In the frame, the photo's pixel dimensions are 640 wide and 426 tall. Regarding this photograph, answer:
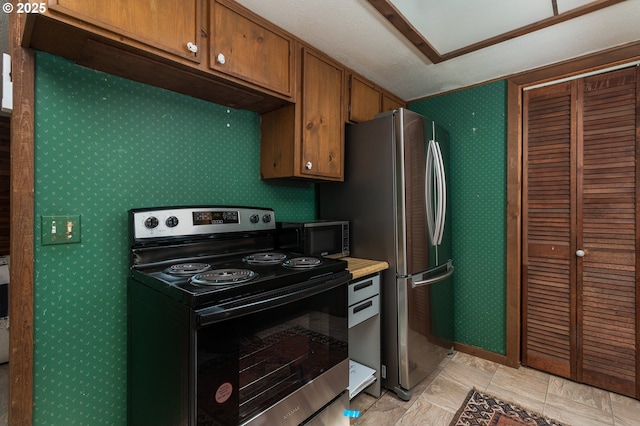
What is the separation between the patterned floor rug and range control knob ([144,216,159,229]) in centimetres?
198

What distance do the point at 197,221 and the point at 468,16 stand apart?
1878 millimetres

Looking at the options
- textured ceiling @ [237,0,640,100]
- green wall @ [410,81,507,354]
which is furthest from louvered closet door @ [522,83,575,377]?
textured ceiling @ [237,0,640,100]

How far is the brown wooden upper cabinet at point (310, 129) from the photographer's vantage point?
6.02 ft

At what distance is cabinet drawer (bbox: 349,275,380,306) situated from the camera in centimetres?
175

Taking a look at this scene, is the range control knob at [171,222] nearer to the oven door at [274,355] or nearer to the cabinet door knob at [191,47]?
the oven door at [274,355]

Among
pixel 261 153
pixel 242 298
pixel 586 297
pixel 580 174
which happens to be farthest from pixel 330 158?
pixel 586 297

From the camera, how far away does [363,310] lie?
1.84 m

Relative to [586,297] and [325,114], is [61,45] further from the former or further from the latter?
[586,297]

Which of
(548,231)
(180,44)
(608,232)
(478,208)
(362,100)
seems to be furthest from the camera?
(478,208)

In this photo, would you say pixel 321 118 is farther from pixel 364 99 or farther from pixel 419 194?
pixel 419 194

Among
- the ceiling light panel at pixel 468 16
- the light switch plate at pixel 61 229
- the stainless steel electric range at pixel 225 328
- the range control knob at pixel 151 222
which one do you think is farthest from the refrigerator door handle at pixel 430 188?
the light switch plate at pixel 61 229

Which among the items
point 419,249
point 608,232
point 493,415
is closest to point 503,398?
point 493,415

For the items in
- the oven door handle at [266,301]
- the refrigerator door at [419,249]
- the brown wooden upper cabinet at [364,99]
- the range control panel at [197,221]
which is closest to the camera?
the oven door handle at [266,301]

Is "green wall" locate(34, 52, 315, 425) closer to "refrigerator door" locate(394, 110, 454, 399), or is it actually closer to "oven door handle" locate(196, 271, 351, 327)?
"oven door handle" locate(196, 271, 351, 327)
